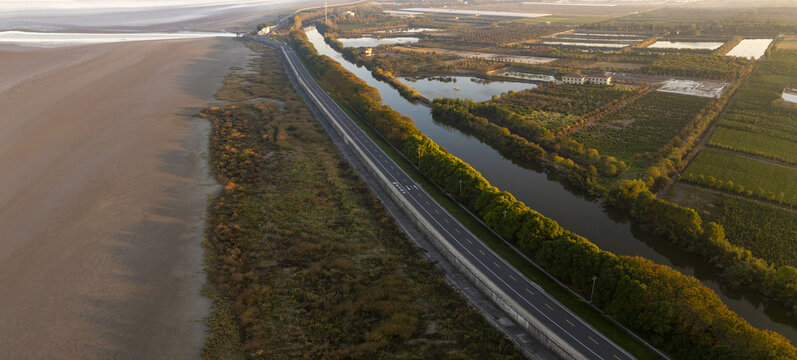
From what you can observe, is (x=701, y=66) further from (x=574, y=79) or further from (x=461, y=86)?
(x=461, y=86)

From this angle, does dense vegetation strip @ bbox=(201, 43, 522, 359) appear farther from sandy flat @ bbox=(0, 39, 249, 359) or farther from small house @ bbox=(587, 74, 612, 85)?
small house @ bbox=(587, 74, 612, 85)

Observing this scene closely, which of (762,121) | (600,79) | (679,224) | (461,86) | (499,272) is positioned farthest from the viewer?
(461,86)

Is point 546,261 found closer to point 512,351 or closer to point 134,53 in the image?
point 512,351

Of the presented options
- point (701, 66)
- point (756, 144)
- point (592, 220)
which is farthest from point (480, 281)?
point (701, 66)

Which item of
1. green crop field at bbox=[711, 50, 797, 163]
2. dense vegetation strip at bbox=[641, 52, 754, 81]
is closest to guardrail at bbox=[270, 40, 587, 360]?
green crop field at bbox=[711, 50, 797, 163]

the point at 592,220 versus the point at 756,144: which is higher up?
the point at 756,144

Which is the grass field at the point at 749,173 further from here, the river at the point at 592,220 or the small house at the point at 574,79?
the small house at the point at 574,79

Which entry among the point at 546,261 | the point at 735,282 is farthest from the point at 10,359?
the point at 735,282

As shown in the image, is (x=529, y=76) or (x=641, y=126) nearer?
(x=641, y=126)
